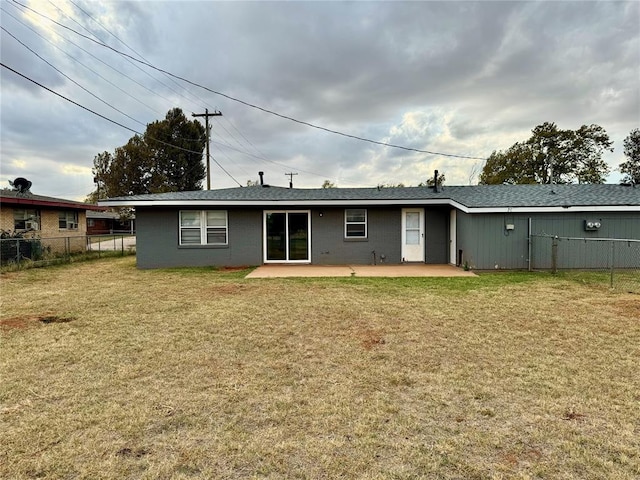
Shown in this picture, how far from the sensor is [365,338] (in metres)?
5.08

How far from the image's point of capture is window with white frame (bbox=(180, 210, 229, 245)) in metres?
13.5

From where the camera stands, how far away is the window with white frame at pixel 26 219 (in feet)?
52.1

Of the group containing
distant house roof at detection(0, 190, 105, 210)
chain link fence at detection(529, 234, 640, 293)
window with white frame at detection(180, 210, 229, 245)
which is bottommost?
chain link fence at detection(529, 234, 640, 293)

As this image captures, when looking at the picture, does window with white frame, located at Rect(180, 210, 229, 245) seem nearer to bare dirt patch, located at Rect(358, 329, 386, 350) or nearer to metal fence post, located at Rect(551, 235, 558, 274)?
bare dirt patch, located at Rect(358, 329, 386, 350)

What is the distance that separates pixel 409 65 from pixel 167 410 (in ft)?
49.6

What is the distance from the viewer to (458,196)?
13016mm

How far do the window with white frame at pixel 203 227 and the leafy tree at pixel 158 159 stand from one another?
75.8 feet

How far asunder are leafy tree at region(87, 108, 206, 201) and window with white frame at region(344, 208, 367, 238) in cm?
2529

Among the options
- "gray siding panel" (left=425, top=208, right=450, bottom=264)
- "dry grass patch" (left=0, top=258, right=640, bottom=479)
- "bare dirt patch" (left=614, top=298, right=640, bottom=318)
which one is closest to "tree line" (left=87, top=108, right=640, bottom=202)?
"gray siding panel" (left=425, top=208, right=450, bottom=264)

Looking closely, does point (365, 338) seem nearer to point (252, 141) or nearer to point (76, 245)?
point (76, 245)

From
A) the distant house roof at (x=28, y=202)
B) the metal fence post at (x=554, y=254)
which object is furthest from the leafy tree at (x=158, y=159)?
the metal fence post at (x=554, y=254)

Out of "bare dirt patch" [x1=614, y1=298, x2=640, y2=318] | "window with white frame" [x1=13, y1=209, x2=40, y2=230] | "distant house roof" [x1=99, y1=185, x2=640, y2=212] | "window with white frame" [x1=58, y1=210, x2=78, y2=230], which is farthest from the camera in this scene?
"window with white frame" [x1=58, y1=210, x2=78, y2=230]

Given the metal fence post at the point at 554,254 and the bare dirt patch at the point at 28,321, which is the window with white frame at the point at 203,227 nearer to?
the bare dirt patch at the point at 28,321

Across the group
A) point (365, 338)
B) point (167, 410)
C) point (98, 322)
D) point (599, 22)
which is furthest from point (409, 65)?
point (167, 410)
